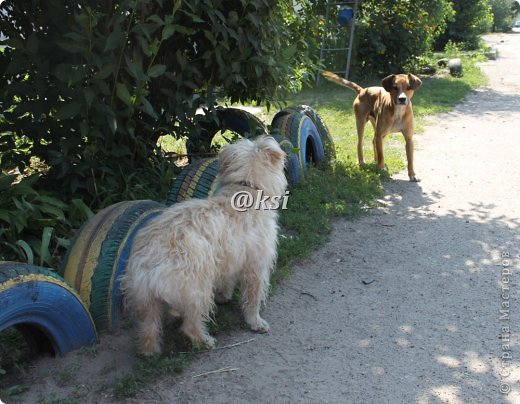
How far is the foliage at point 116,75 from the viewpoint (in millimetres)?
4398

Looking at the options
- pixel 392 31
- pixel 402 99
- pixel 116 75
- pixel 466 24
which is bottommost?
pixel 402 99

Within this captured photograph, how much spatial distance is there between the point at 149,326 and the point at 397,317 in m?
1.83

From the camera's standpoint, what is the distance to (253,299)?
3.84 meters

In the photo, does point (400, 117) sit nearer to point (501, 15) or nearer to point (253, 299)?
point (253, 299)

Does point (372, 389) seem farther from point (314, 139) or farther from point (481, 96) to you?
point (481, 96)

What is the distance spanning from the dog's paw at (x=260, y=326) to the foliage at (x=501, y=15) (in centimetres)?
3401

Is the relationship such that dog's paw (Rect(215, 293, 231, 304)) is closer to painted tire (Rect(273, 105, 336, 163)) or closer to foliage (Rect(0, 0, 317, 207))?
foliage (Rect(0, 0, 317, 207))

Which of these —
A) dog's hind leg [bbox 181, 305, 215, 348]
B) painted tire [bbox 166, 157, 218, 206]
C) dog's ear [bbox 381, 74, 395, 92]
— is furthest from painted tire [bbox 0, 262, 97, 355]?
dog's ear [bbox 381, 74, 395, 92]

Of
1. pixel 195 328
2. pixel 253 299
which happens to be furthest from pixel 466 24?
pixel 195 328

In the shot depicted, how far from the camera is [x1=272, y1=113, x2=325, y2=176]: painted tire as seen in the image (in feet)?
22.1

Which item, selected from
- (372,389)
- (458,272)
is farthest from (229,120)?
(372,389)

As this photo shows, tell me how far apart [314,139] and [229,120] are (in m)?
1.33

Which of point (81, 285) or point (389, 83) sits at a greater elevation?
point (389, 83)

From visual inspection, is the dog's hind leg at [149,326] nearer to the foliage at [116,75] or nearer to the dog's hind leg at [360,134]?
the foliage at [116,75]
